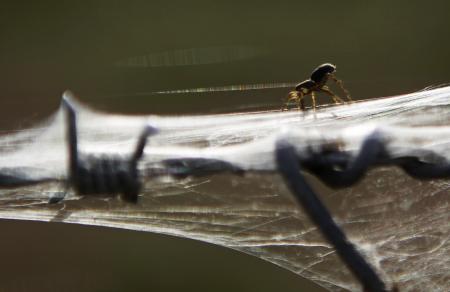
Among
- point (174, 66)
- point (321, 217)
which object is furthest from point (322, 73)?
point (174, 66)

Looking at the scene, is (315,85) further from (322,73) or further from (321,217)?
(321,217)

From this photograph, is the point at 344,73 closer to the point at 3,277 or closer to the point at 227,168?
the point at 3,277

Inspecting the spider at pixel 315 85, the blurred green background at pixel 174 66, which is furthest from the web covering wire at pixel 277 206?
the blurred green background at pixel 174 66

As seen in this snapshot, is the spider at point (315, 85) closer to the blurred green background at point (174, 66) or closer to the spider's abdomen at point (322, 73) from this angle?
the spider's abdomen at point (322, 73)

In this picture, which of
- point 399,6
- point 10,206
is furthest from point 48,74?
point 10,206

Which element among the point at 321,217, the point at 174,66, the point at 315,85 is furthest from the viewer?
the point at 174,66
